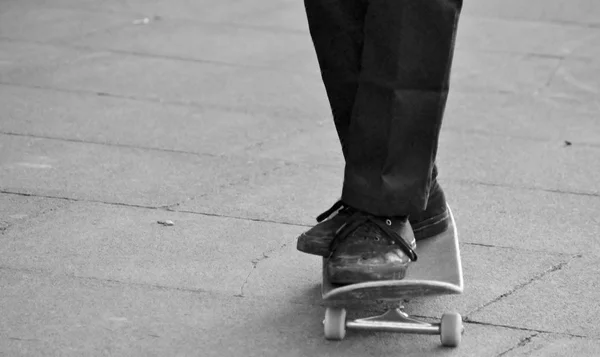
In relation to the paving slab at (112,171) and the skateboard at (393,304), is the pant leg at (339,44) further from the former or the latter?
the paving slab at (112,171)

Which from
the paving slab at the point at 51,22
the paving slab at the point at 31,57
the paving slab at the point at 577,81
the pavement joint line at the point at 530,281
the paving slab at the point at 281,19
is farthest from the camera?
the paving slab at the point at 281,19

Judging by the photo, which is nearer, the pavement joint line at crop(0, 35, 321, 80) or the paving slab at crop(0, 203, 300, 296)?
the paving slab at crop(0, 203, 300, 296)

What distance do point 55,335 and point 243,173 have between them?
1.42 metres

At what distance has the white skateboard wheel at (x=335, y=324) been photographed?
229 cm

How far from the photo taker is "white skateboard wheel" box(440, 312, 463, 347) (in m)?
2.26

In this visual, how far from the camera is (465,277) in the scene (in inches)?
107

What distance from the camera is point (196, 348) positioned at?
2.26 meters

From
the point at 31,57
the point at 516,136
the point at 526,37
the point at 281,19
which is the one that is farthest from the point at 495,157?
the point at 281,19

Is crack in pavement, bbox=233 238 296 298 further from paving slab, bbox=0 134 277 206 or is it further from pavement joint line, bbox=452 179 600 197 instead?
pavement joint line, bbox=452 179 600 197

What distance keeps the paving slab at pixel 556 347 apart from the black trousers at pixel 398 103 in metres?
0.38

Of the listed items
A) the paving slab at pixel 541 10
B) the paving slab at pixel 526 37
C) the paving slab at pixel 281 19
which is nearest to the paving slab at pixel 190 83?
the paving slab at pixel 281 19

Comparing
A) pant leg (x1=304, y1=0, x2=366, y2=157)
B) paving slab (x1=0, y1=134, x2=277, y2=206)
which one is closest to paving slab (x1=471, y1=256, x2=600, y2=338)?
pant leg (x1=304, y1=0, x2=366, y2=157)

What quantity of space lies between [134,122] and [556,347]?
234cm

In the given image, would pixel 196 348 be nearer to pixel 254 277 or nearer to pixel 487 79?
pixel 254 277
